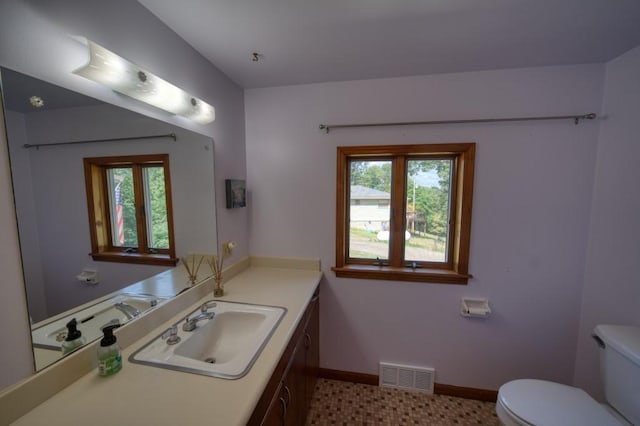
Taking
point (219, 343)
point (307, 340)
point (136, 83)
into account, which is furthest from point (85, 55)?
point (307, 340)

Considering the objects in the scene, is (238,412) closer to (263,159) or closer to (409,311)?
(409,311)

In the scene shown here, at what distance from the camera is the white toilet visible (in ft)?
3.57

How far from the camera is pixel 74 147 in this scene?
861 mm

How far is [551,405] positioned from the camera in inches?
45.1

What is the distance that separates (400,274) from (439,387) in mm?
925

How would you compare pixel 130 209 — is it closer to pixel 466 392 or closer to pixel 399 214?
pixel 399 214

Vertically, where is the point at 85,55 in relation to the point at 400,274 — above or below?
above

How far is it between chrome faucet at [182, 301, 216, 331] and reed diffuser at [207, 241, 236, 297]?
108 millimetres

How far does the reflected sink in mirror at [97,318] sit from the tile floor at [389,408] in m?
1.31

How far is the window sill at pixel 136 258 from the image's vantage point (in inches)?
38.1

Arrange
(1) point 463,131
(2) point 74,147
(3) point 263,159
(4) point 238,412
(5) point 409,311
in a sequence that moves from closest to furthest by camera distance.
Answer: (4) point 238,412 < (2) point 74,147 < (1) point 463,131 < (5) point 409,311 < (3) point 263,159

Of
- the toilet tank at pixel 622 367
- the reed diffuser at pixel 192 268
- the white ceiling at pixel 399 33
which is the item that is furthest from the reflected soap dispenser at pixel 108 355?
the toilet tank at pixel 622 367

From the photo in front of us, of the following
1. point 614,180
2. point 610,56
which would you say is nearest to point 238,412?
point 614,180

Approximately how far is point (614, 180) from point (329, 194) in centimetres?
176
